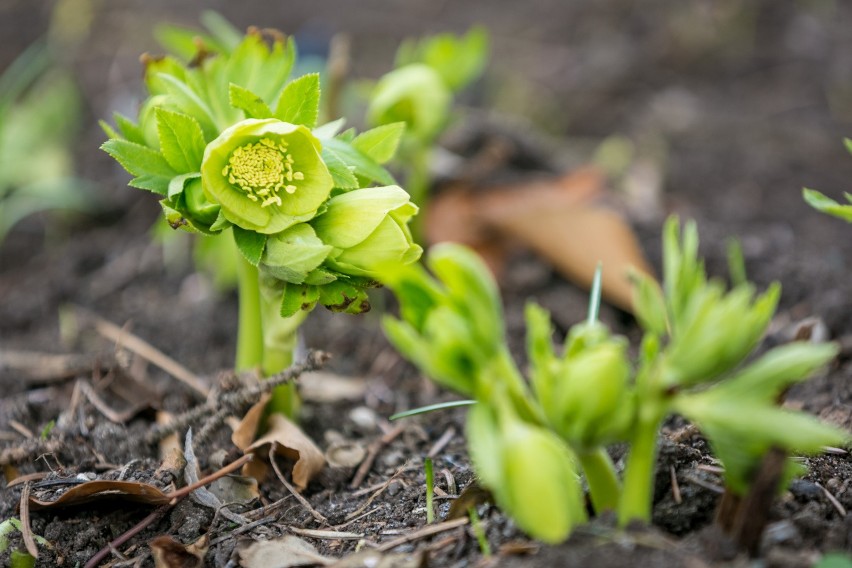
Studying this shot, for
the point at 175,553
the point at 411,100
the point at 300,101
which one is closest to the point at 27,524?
the point at 175,553

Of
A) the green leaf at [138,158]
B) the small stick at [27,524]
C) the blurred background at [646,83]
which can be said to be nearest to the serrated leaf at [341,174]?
the green leaf at [138,158]

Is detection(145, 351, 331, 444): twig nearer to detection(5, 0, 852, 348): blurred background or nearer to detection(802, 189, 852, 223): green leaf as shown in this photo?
detection(802, 189, 852, 223): green leaf

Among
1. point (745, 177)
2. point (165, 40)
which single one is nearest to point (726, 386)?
point (165, 40)

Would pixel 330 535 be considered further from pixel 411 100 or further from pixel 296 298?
pixel 411 100

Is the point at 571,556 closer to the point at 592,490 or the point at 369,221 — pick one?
the point at 592,490

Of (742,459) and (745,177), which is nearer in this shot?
(742,459)

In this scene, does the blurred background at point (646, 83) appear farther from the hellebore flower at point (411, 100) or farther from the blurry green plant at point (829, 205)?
the blurry green plant at point (829, 205)
